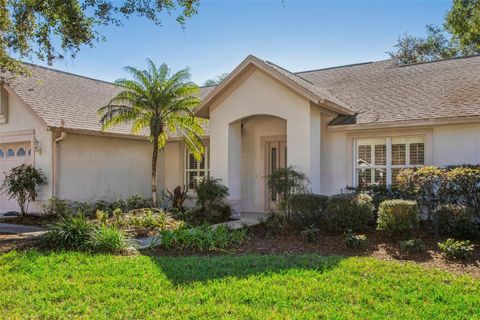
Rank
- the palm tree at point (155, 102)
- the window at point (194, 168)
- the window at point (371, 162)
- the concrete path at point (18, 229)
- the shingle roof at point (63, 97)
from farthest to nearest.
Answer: the window at point (194, 168)
the shingle roof at point (63, 97)
the palm tree at point (155, 102)
the window at point (371, 162)
the concrete path at point (18, 229)

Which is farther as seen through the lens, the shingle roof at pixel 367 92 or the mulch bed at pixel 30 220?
the mulch bed at pixel 30 220

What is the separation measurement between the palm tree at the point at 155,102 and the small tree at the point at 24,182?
292 centimetres

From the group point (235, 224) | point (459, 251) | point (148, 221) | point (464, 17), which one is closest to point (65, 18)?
point (148, 221)

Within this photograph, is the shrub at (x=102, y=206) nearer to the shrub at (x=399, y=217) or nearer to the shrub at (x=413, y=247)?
the shrub at (x=399, y=217)

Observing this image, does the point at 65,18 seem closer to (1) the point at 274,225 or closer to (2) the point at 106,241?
(2) the point at 106,241

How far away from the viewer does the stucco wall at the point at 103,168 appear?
1510cm

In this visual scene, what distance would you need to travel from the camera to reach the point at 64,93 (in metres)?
17.4

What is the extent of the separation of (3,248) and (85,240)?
75.0 inches

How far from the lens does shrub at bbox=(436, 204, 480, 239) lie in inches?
358

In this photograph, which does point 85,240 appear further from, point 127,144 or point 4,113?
point 4,113

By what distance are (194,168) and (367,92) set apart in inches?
299

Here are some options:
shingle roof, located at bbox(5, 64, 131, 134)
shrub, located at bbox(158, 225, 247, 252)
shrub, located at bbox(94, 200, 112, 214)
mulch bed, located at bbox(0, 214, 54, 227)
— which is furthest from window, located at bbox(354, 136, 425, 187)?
mulch bed, located at bbox(0, 214, 54, 227)

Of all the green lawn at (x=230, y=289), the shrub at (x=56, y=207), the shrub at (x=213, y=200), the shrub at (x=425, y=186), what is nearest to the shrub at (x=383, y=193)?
the shrub at (x=425, y=186)

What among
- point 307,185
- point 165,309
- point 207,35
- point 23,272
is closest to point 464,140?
point 307,185
